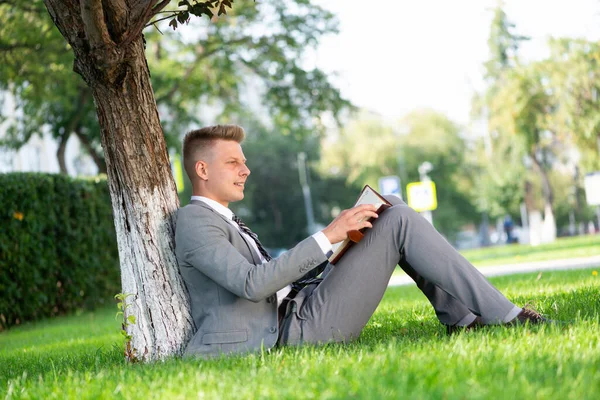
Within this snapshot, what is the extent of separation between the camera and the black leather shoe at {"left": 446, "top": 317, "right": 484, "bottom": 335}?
15.4ft

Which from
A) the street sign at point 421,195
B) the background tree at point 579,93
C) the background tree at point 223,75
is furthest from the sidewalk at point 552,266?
the background tree at point 579,93

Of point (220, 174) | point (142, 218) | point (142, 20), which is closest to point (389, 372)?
point (220, 174)

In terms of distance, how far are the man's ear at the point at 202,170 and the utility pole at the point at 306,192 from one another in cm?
4989

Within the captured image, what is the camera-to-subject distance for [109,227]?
16.3m

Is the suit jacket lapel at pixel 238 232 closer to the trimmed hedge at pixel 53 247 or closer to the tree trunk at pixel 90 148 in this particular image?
the trimmed hedge at pixel 53 247

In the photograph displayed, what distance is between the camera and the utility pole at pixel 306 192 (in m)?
55.4

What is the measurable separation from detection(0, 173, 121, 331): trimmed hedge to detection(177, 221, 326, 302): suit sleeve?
8497 millimetres

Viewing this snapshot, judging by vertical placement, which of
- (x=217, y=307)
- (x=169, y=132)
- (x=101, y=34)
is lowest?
(x=217, y=307)

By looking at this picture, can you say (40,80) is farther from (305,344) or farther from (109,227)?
(305,344)

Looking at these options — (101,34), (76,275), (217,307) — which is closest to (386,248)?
(217,307)

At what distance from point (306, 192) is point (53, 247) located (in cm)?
4160

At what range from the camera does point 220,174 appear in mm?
5023

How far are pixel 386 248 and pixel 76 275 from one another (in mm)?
10917

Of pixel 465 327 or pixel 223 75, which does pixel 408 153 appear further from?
pixel 465 327
